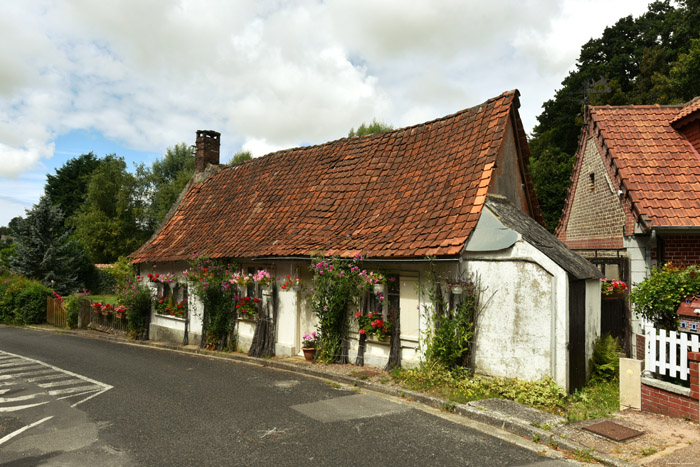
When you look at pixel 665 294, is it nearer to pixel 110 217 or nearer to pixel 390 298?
pixel 390 298

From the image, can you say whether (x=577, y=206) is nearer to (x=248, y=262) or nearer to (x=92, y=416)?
(x=248, y=262)

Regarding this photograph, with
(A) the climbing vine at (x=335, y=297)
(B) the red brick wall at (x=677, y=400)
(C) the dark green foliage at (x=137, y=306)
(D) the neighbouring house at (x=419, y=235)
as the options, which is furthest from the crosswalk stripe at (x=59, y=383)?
(B) the red brick wall at (x=677, y=400)

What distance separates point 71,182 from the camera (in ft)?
162

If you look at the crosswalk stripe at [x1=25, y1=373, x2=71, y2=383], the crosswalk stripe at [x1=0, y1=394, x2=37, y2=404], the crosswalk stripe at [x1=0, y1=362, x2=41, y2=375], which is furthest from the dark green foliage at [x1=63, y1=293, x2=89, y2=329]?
the crosswalk stripe at [x1=0, y1=394, x2=37, y2=404]

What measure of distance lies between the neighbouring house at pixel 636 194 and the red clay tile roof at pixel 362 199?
276cm

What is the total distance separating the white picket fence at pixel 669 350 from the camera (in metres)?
6.06

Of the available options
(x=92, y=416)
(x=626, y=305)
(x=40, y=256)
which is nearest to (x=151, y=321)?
(x=92, y=416)

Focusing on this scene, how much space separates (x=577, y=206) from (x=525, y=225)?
633 cm

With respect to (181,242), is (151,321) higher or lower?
lower

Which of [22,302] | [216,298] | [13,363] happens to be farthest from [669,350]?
[22,302]

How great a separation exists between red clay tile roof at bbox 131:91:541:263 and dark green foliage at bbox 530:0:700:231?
14.7 meters

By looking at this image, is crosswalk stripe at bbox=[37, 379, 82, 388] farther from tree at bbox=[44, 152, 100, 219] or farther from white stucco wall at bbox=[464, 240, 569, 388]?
tree at bbox=[44, 152, 100, 219]

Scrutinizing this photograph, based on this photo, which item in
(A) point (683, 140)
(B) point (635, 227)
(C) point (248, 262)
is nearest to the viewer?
(B) point (635, 227)

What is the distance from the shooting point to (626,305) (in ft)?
33.9
